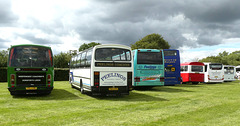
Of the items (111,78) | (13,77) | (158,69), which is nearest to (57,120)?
(111,78)

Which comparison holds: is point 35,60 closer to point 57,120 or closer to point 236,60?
point 57,120

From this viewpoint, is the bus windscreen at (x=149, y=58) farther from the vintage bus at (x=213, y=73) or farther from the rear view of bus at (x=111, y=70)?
the vintage bus at (x=213, y=73)

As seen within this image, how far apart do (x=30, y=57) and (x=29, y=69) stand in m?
0.70

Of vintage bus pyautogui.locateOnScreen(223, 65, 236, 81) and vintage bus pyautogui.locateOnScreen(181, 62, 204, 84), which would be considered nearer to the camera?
vintage bus pyautogui.locateOnScreen(181, 62, 204, 84)

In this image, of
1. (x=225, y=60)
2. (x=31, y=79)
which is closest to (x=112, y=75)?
(x=31, y=79)

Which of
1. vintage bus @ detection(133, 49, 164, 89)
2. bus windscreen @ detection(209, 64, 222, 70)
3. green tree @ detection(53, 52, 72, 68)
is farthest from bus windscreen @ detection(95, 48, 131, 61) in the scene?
green tree @ detection(53, 52, 72, 68)

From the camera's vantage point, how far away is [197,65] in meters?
30.7

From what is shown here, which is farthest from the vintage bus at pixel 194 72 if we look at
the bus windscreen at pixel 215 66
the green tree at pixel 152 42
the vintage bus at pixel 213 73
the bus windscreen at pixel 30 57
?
the green tree at pixel 152 42

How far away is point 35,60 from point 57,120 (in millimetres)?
7234

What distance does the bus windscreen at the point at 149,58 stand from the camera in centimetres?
1914

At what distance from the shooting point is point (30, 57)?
14.3 metres

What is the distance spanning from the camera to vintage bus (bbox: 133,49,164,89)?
1904cm

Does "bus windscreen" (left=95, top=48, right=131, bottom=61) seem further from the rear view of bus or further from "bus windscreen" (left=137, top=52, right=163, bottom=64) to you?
"bus windscreen" (left=137, top=52, right=163, bottom=64)

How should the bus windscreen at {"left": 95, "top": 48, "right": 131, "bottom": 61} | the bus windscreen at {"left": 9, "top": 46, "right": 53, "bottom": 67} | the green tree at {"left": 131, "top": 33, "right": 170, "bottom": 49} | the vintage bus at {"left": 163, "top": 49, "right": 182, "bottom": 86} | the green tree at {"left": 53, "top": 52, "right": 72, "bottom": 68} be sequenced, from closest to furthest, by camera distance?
1. the bus windscreen at {"left": 95, "top": 48, "right": 131, "bottom": 61}
2. the bus windscreen at {"left": 9, "top": 46, "right": 53, "bottom": 67}
3. the vintage bus at {"left": 163, "top": 49, "right": 182, "bottom": 86}
4. the green tree at {"left": 53, "top": 52, "right": 72, "bottom": 68}
5. the green tree at {"left": 131, "top": 33, "right": 170, "bottom": 49}
